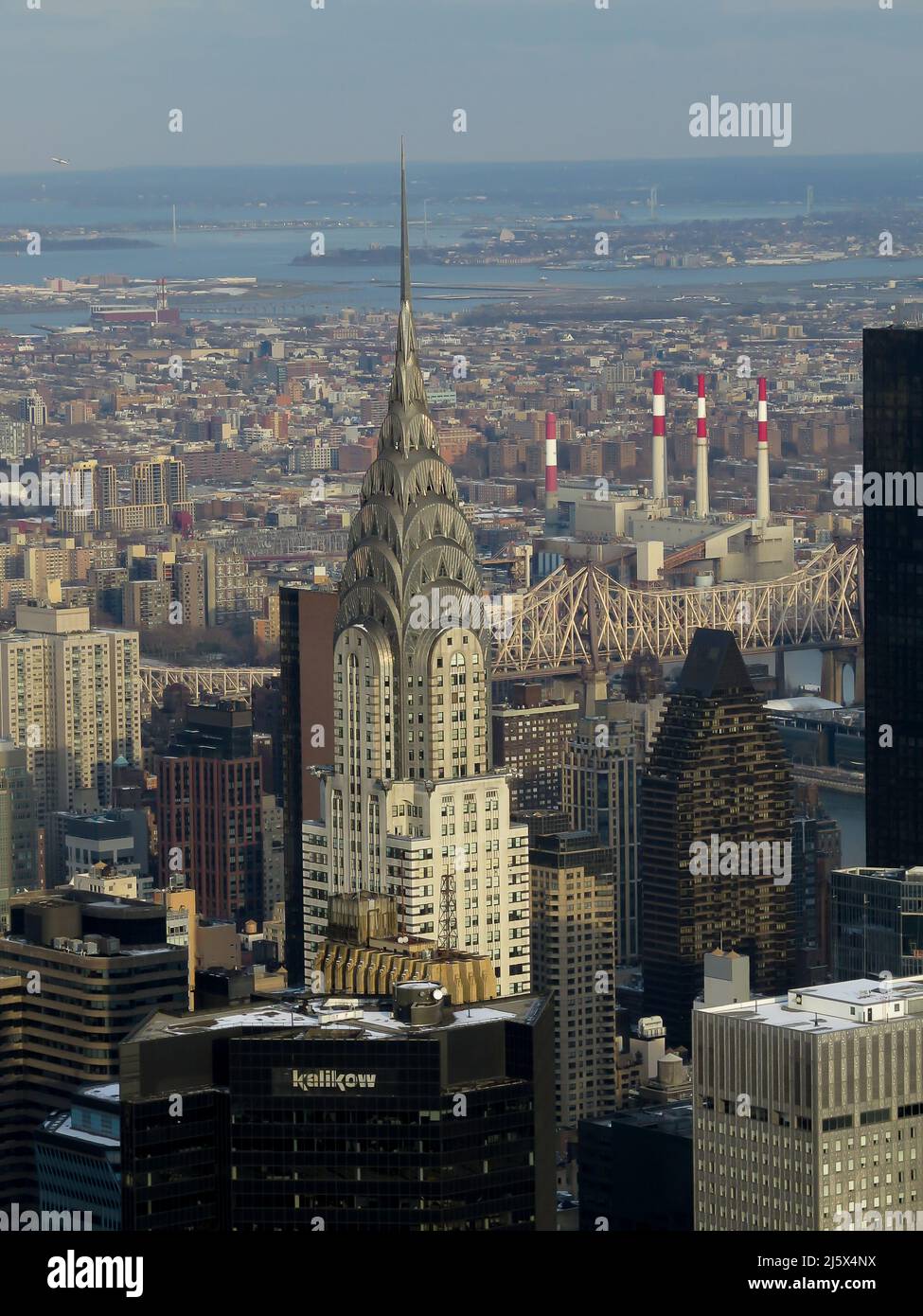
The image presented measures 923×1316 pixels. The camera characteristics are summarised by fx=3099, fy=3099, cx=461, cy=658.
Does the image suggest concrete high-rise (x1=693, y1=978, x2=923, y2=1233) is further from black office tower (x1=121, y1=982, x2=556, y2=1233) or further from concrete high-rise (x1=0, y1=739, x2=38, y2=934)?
concrete high-rise (x1=0, y1=739, x2=38, y2=934)

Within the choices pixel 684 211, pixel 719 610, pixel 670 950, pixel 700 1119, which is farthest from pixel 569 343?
pixel 700 1119

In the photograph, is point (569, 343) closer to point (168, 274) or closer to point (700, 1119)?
point (168, 274)

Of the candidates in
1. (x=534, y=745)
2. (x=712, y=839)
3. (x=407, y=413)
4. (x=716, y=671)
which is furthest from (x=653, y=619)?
(x=407, y=413)

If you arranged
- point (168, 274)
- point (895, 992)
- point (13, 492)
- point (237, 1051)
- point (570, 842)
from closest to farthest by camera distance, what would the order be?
point (237, 1051) → point (895, 992) → point (570, 842) → point (13, 492) → point (168, 274)

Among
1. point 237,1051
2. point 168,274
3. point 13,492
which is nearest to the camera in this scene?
point 237,1051

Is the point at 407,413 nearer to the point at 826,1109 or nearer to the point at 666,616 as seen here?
the point at 826,1109

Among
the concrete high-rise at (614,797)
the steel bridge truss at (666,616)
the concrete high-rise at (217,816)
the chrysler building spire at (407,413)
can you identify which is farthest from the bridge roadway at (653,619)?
the chrysler building spire at (407,413)

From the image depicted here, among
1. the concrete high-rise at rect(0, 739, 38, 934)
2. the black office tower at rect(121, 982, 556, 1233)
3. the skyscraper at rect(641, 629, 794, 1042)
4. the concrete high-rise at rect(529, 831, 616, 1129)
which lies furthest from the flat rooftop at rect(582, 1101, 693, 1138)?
the concrete high-rise at rect(0, 739, 38, 934)

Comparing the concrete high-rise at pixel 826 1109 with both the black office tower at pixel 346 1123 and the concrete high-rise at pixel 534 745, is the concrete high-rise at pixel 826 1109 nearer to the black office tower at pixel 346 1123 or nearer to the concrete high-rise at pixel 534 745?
the black office tower at pixel 346 1123
